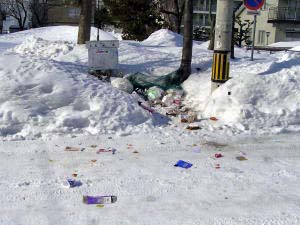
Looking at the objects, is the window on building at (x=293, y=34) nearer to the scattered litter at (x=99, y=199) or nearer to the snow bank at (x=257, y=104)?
the snow bank at (x=257, y=104)

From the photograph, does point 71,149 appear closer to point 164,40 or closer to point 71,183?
point 71,183

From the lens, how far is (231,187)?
468cm

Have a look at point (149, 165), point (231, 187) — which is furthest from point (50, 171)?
point (231, 187)

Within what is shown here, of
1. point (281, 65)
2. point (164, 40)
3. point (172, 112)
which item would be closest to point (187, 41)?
point (281, 65)

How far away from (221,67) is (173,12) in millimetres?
14941

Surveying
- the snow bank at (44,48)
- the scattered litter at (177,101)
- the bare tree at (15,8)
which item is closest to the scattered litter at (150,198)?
the scattered litter at (177,101)

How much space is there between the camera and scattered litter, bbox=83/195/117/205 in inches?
167

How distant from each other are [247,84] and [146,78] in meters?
2.96

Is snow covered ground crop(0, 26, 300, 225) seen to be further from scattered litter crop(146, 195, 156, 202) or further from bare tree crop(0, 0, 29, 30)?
bare tree crop(0, 0, 29, 30)

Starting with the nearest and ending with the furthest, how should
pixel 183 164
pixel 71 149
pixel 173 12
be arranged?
pixel 183 164
pixel 71 149
pixel 173 12

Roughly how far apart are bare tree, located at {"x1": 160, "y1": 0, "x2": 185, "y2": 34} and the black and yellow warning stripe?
1413 centimetres

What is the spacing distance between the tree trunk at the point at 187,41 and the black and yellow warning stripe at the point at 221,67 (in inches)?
62.5

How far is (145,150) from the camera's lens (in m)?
5.86

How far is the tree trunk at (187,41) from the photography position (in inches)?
373
